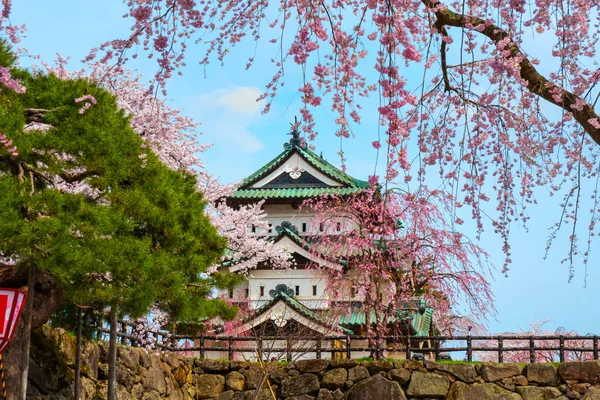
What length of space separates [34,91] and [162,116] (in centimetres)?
711

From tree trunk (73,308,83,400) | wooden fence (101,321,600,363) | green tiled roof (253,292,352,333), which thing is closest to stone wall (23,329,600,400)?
wooden fence (101,321,600,363)

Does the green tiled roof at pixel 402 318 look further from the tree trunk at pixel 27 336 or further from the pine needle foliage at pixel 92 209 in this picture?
the tree trunk at pixel 27 336

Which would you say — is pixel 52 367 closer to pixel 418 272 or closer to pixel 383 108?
pixel 383 108

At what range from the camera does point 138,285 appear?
7836 mm

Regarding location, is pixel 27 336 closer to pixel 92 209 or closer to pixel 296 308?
pixel 92 209

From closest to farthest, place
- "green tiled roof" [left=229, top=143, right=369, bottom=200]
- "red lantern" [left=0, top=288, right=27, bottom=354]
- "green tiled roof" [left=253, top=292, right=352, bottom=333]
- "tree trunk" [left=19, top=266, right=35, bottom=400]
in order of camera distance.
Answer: "red lantern" [left=0, top=288, right=27, bottom=354] → "tree trunk" [left=19, top=266, right=35, bottom=400] → "green tiled roof" [left=253, top=292, right=352, bottom=333] → "green tiled roof" [left=229, top=143, right=369, bottom=200]

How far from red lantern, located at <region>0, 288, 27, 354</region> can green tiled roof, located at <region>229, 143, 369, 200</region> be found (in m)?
14.7

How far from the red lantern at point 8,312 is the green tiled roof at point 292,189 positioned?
14.7 metres

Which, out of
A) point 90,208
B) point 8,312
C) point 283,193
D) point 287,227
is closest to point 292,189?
point 283,193

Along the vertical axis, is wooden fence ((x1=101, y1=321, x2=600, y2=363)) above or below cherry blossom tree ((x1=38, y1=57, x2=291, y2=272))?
below

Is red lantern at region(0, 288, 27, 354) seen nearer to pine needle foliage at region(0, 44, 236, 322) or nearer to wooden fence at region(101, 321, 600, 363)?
pine needle foliage at region(0, 44, 236, 322)

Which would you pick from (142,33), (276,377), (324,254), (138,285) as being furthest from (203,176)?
(142,33)

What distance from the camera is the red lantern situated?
6910mm

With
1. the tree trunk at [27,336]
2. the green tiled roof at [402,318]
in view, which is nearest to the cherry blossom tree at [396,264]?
the green tiled roof at [402,318]
